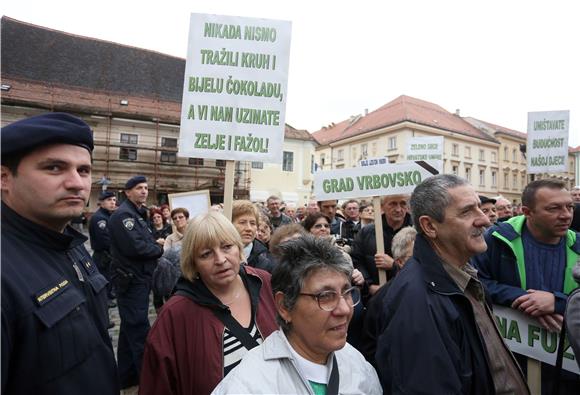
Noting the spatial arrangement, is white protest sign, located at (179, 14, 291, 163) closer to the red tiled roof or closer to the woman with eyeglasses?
the woman with eyeglasses

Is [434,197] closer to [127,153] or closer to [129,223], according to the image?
[129,223]

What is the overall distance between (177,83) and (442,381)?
113 feet

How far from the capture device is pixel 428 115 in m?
46.0

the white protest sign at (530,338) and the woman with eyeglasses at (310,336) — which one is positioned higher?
the woman with eyeglasses at (310,336)

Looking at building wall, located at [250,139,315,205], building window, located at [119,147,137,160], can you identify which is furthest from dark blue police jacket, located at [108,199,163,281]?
building wall, located at [250,139,315,205]

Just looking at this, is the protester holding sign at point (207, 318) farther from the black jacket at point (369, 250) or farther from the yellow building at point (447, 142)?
the yellow building at point (447, 142)

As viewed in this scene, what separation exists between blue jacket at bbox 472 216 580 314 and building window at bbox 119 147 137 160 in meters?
28.1

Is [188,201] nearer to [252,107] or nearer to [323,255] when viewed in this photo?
[252,107]

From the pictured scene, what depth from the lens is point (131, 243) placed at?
446 cm

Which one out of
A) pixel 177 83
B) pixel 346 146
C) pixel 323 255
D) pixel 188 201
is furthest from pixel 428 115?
pixel 323 255

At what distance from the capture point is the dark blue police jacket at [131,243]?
4461 millimetres

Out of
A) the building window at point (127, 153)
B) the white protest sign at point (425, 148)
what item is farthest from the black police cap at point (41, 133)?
the building window at point (127, 153)

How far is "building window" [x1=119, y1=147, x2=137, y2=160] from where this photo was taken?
27.7 m

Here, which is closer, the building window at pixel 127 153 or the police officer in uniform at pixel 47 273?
the police officer in uniform at pixel 47 273
